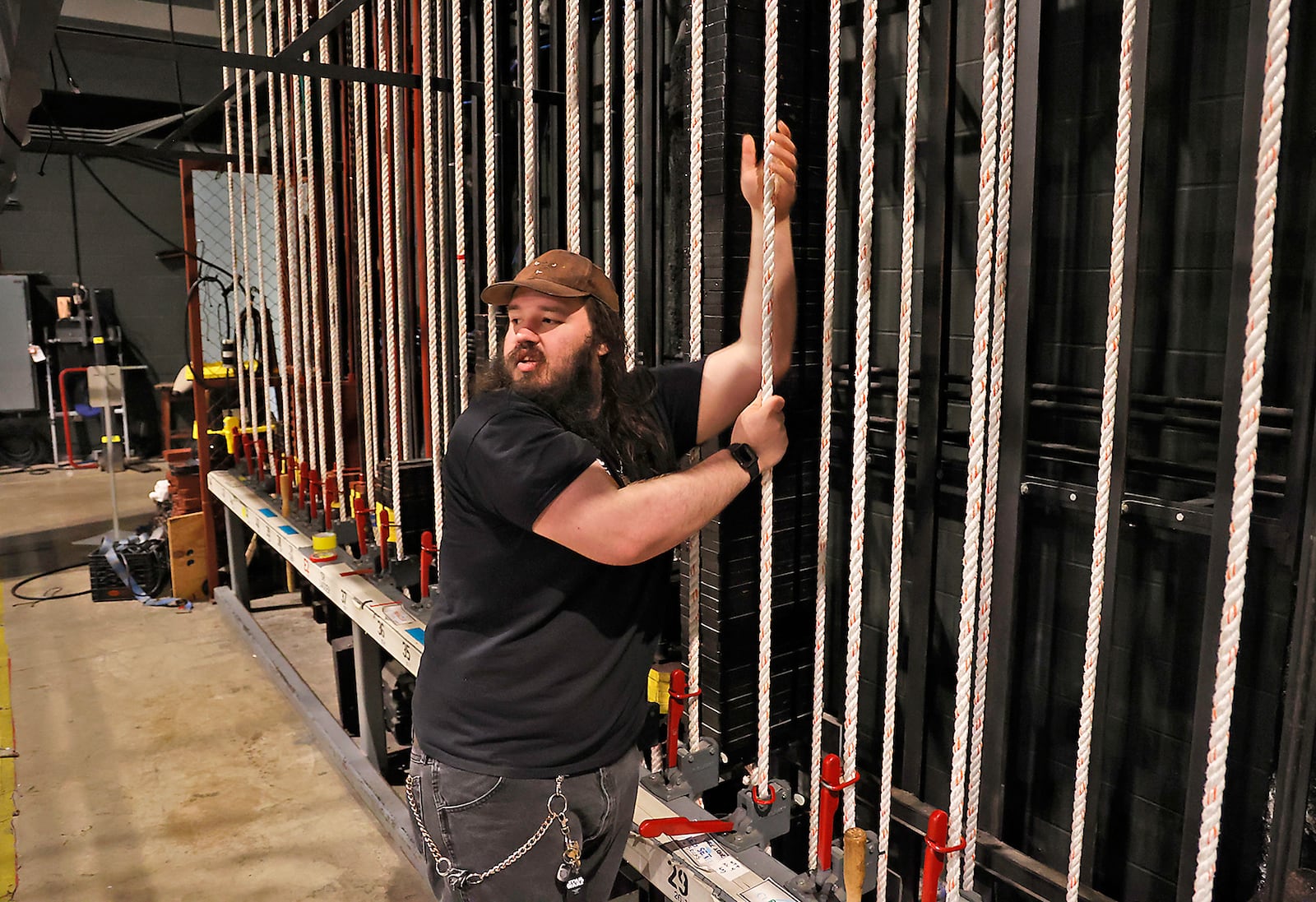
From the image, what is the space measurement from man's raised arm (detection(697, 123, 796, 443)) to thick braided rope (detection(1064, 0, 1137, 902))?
0.54 m

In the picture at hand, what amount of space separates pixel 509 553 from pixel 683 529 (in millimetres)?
342

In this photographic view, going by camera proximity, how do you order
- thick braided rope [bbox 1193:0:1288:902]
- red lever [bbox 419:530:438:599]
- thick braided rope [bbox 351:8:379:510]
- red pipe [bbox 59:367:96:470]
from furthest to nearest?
1. red pipe [bbox 59:367:96:470]
2. thick braided rope [bbox 351:8:379:510]
3. red lever [bbox 419:530:438:599]
4. thick braided rope [bbox 1193:0:1288:902]

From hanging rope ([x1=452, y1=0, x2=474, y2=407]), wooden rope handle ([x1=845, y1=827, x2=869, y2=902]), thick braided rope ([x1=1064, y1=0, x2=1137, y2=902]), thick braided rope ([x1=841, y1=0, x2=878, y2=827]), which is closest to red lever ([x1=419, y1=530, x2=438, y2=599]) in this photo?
hanging rope ([x1=452, y1=0, x2=474, y2=407])

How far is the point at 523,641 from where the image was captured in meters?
1.79

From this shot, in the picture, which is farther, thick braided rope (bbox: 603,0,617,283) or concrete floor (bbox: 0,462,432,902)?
concrete floor (bbox: 0,462,432,902)

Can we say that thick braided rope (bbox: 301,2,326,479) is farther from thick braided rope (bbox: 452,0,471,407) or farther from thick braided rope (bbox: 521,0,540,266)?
thick braided rope (bbox: 521,0,540,266)

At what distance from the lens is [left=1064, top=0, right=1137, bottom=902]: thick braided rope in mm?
1400

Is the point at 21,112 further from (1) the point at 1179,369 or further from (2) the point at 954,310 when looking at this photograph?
(1) the point at 1179,369

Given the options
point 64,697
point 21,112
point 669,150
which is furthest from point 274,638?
point 669,150

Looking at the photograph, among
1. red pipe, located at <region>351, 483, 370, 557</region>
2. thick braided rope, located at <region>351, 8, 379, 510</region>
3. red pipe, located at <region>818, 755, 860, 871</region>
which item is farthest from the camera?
thick braided rope, located at <region>351, 8, 379, 510</region>

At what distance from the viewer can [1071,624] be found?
2.01 m

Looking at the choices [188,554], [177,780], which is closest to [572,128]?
[177,780]

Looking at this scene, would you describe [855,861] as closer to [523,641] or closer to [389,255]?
[523,641]

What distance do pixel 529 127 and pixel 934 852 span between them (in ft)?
6.81
